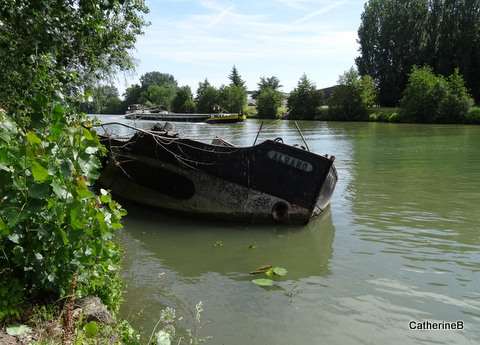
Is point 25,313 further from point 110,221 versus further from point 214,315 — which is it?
point 214,315

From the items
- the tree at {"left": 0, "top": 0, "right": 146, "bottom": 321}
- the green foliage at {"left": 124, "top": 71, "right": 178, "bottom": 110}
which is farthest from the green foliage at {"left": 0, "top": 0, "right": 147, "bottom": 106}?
the green foliage at {"left": 124, "top": 71, "right": 178, "bottom": 110}

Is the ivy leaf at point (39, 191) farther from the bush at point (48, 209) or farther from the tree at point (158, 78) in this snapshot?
the tree at point (158, 78)

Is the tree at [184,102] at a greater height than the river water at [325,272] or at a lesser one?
greater

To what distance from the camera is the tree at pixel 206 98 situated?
315 feet

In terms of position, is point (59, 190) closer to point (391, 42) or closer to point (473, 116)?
point (473, 116)

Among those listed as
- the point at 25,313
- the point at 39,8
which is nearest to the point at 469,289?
the point at 25,313

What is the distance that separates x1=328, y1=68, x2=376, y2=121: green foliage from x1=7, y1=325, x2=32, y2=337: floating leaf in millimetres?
66010

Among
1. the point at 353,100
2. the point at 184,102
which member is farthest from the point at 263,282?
the point at 184,102

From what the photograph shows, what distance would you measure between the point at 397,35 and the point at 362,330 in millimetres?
75300

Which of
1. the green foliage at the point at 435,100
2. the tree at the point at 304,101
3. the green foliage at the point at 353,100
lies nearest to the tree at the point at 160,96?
the tree at the point at 304,101

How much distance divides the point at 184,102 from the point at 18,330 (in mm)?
105529

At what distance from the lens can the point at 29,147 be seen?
130 inches

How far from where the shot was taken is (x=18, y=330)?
3346 millimetres

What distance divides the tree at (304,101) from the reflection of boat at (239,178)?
6841 cm
